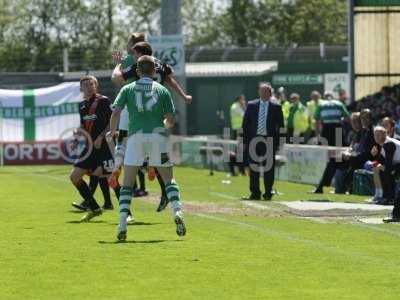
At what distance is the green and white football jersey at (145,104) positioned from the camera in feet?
47.1

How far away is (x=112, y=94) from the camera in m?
42.9

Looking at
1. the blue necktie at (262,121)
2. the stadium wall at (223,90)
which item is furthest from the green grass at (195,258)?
the stadium wall at (223,90)

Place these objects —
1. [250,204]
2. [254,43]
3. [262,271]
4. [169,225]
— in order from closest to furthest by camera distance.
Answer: [262,271] < [169,225] < [250,204] < [254,43]

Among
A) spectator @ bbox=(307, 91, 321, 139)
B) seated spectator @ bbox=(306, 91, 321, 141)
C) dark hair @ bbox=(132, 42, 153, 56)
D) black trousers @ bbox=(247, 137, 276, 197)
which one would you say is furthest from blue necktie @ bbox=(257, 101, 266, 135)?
spectator @ bbox=(307, 91, 321, 139)

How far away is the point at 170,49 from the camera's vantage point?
111 ft

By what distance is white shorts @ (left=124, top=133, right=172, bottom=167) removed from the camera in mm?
14281

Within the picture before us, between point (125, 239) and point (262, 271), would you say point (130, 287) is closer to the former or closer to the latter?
point (262, 271)

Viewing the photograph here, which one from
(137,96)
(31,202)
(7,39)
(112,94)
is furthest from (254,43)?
(137,96)

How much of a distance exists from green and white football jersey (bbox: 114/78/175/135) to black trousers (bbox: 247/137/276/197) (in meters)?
7.78

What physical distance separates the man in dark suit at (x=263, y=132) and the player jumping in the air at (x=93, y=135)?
4.29 metres

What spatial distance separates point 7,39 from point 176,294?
2538 inches

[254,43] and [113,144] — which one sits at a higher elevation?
[254,43]

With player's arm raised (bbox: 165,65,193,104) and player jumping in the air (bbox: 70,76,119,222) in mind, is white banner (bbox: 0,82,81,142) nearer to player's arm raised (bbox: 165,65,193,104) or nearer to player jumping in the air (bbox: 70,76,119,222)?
player jumping in the air (bbox: 70,76,119,222)

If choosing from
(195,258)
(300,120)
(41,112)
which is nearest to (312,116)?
(300,120)
